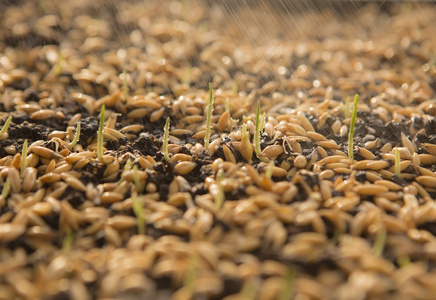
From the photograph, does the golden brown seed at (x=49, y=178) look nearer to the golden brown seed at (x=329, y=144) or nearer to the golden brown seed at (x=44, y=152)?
the golden brown seed at (x=44, y=152)

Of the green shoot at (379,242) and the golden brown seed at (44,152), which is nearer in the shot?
the green shoot at (379,242)

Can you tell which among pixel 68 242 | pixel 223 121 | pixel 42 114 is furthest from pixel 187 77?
pixel 68 242

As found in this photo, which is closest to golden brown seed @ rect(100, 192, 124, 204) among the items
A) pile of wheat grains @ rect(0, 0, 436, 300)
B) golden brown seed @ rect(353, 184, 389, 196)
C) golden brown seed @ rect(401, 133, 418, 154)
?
pile of wheat grains @ rect(0, 0, 436, 300)

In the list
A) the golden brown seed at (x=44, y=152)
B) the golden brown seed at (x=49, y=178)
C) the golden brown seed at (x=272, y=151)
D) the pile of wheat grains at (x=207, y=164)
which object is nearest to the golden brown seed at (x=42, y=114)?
the pile of wheat grains at (x=207, y=164)

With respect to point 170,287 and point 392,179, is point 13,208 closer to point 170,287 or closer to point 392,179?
point 170,287

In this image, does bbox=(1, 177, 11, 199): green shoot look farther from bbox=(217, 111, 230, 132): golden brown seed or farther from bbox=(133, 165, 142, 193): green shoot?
bbox=(217, 111, 230, 132): golden brown seed

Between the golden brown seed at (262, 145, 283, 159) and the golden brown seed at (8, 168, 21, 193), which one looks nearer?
the golden brown seed at (8, 168, 21, 193)

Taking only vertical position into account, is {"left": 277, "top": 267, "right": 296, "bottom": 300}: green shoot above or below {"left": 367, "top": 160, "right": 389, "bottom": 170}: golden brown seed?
below
